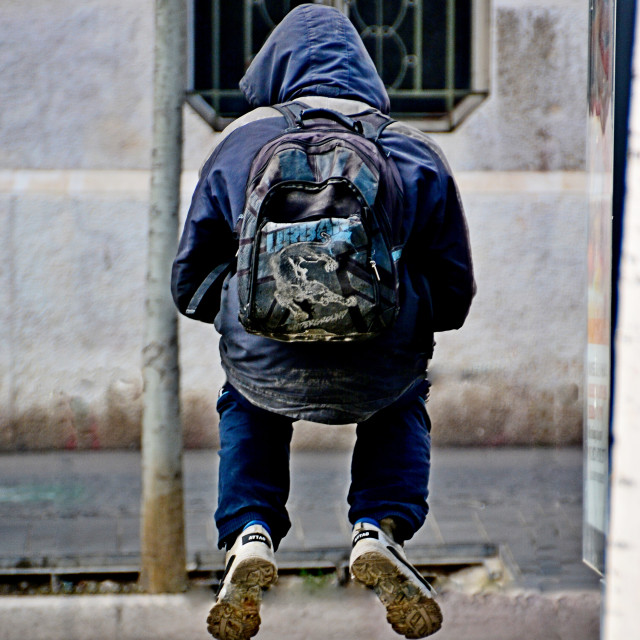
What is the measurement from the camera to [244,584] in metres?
3.36

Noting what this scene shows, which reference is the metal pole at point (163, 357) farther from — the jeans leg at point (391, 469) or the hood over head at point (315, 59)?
the jeans leg at point (391, 469)

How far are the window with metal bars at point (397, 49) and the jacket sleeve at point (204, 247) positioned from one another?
401cm

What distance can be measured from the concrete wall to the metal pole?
227 centimetres

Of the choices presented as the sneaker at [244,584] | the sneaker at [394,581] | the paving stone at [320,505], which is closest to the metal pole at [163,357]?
the paving stone at [320,505]

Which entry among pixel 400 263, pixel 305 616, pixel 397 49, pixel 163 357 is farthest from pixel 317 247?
pixel 397 49

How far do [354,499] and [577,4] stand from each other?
15.9ft

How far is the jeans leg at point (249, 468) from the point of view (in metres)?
3.47

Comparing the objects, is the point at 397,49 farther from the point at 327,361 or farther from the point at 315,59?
the point at 327,361

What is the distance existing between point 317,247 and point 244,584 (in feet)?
3.25

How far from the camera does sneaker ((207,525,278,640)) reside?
3324 millimetres

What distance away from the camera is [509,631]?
197 inches

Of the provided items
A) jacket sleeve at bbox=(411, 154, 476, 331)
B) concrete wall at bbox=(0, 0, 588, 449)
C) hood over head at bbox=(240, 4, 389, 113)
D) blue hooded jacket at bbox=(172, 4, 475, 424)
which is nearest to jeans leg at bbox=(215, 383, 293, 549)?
blue hooded jacket at bbox=(172, 4, 475, 424)

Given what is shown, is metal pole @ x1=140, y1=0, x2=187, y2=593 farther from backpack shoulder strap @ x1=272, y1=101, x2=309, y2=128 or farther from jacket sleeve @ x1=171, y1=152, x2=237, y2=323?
backpack shoulder strap @ x1=272, y1=101, x2=309, y2=128

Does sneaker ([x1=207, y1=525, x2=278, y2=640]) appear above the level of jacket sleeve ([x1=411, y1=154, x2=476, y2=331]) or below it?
below
